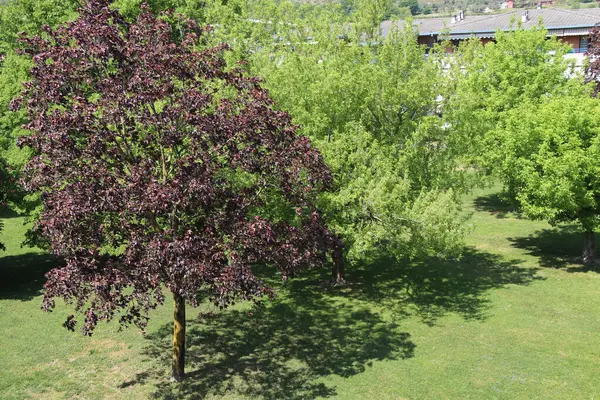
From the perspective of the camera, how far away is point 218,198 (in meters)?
15.7

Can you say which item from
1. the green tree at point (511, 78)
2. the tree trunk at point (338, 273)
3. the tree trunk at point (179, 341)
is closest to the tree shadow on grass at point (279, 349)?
the tree trunk at point (179, 341)

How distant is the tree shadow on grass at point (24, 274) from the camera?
2605cm

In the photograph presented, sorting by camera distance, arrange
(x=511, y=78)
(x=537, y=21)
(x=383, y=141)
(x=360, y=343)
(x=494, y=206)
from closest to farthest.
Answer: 1. (x=360, y=343)
2. (x=383, y=141)
3. (x=511, y=78)
4. (x=494, y=206)
5. (x=537, y=21)

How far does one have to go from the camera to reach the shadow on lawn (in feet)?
56.4

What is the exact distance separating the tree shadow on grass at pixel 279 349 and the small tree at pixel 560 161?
9567 millimetres

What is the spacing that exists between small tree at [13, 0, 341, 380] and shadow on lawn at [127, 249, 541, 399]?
11.7 ft

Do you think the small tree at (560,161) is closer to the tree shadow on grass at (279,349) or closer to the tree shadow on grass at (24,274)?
the tree shadow on grass at (279,349)

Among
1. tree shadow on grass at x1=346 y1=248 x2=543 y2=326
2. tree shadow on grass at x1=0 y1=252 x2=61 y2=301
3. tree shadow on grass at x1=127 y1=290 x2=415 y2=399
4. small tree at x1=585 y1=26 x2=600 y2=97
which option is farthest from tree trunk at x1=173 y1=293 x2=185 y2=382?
small tree at x1=585 y1=26 x2=600 y2=97

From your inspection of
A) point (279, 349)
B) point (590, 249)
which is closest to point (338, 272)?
point (279, 349)

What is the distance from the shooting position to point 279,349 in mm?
19281

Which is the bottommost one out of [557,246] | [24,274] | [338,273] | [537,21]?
[557,246]

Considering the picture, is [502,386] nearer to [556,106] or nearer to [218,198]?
[218,198]

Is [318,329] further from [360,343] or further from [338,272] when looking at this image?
[338,272]

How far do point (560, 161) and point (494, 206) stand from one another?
15.2 m
